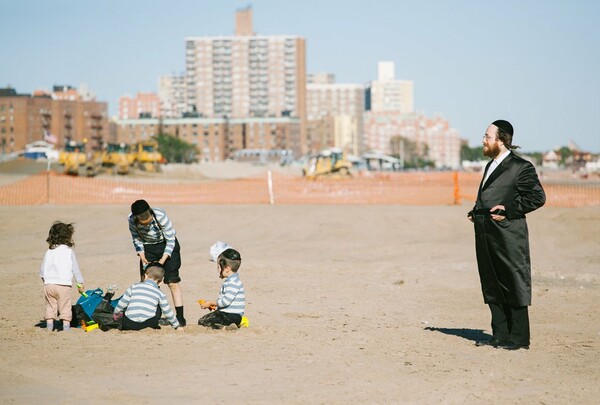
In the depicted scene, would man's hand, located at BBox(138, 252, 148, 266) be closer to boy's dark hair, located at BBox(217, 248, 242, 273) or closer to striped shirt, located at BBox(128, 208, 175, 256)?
striped shirt, located at BBox(128, 208, 175, 256)

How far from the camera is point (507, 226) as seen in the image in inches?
341

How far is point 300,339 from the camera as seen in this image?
9.50 m

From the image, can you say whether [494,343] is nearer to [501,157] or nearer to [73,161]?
[501,157]

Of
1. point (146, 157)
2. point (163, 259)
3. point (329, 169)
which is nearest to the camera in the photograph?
point (163, 259)

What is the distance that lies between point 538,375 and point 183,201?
97.6ft

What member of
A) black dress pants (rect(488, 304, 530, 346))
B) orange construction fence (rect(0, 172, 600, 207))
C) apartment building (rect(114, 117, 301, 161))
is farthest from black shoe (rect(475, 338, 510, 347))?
apartment building (rect(114, 117, 301, 161))

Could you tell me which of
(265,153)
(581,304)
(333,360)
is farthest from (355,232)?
(265,153)

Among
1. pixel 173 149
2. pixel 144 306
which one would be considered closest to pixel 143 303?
pixel 144 306

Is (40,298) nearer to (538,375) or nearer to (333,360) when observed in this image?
(333,360)

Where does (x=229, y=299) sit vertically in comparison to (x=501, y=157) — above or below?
below

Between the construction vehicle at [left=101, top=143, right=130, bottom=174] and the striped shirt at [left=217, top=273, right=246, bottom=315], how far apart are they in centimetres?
5535

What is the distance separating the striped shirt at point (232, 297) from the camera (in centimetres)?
981

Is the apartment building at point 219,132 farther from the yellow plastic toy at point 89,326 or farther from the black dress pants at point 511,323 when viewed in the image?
the black dress pants at point 511,323

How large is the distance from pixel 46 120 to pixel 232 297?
162816mm
